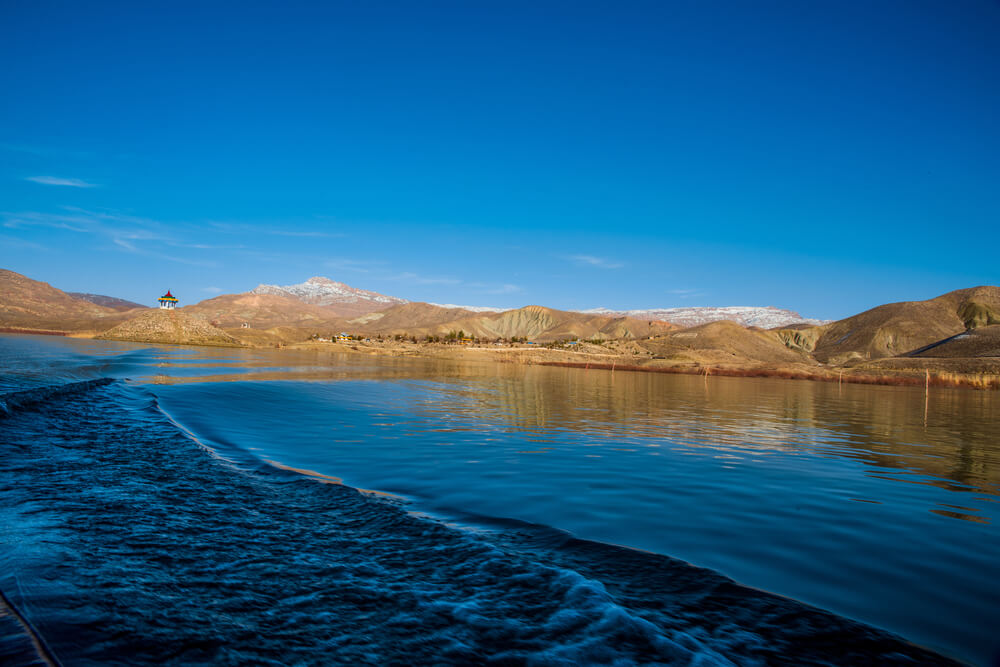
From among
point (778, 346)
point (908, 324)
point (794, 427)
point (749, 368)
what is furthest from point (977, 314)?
point (794, 427)

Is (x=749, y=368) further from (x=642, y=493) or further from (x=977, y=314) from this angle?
(x=977, y=314)

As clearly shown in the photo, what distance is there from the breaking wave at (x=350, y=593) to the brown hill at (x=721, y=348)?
9042 cm

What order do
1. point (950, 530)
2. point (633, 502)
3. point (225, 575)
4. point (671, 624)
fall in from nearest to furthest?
1. point (671, 624)
2. point (225, 575)
3. point (950, 530)
4. point (633, 502)

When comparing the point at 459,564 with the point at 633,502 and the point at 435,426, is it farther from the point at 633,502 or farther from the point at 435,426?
the point at 435,426

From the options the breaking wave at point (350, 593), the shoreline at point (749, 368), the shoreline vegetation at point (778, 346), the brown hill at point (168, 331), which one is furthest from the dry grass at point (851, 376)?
the brown hill at point (168, 331)

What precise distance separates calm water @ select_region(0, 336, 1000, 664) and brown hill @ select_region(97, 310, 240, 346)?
111 metres

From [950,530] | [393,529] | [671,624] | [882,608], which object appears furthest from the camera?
[950,530]

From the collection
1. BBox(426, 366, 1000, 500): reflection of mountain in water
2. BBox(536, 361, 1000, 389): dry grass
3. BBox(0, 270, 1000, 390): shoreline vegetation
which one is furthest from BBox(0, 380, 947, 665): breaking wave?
BBox(0, 270, 1000, 390): shoreline vegetation

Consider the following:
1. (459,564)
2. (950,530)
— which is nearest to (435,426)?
(459,564)

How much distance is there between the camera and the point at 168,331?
120438 mm

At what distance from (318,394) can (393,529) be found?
21.5 metres

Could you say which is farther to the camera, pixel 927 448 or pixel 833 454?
pixel 927 448

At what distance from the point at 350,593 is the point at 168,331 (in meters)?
137

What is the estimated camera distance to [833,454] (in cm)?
1537
